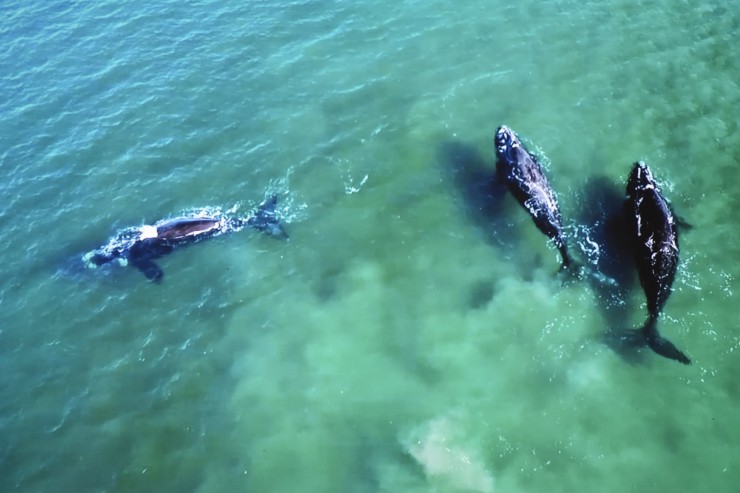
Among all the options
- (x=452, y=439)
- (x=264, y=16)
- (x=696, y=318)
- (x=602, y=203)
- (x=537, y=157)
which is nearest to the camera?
(x=452, y=439)

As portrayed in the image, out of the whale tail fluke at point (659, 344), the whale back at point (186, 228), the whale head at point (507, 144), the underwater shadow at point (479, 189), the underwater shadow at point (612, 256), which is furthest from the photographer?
the whale head at point (507, 144)

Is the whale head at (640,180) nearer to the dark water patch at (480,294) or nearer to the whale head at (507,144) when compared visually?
the whale head at (507,144)

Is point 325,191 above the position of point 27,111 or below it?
below

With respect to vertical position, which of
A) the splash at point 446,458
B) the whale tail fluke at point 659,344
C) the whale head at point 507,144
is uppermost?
the whale head at point 507,144

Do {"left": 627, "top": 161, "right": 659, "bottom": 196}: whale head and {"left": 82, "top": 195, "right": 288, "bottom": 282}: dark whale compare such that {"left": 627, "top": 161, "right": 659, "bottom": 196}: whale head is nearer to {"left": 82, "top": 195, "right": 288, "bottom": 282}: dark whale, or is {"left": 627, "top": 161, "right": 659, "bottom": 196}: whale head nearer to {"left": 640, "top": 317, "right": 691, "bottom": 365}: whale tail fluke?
{"left": 640, "top": 317, "right": 691, "bottom": 365}: whale tail fluke

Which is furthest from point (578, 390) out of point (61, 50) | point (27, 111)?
point (61, 50)

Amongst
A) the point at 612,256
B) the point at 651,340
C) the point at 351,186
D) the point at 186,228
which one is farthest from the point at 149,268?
the point at 651,340

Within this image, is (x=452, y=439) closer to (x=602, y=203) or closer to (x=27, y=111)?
(x=602, y=203)

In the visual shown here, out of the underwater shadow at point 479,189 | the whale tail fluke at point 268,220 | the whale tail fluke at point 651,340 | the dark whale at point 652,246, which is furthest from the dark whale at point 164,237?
the dark whale at point 652,246
